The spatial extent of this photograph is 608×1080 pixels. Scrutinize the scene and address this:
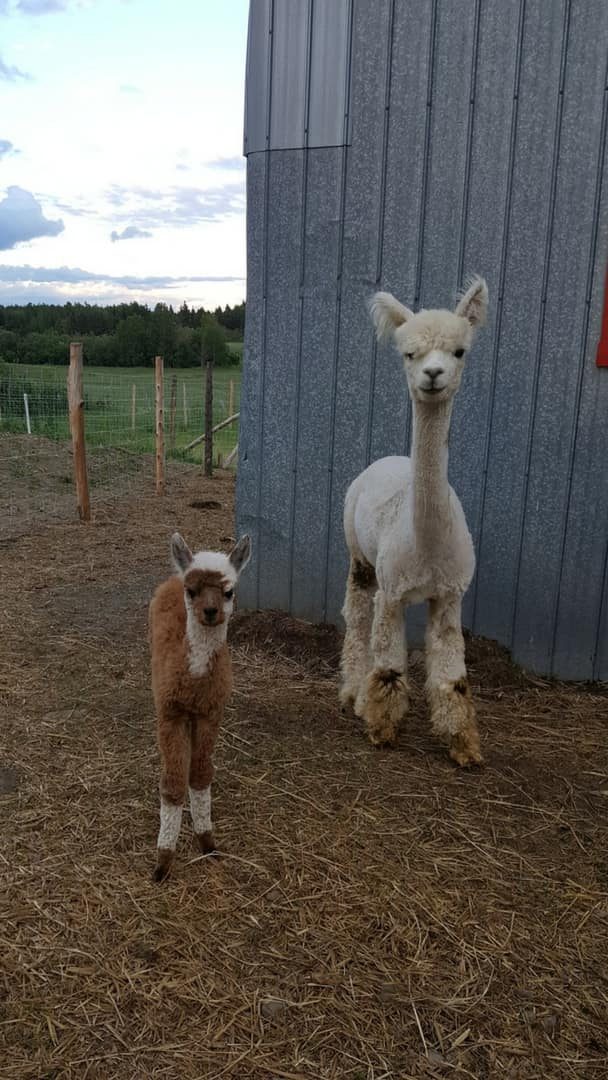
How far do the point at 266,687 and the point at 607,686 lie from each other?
7.56ft

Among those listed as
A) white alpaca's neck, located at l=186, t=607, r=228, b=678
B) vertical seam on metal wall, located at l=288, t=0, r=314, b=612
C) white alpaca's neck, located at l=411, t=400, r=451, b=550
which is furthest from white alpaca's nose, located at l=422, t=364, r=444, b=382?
vertical seam on metal wall, located at l=288, t=0, r=314, b=612

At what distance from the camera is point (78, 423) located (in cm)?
982

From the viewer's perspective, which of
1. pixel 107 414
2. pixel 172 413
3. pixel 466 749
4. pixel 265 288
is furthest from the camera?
pixel 107 414

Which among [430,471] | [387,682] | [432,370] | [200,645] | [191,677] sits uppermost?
[432,370]

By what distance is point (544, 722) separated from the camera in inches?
184

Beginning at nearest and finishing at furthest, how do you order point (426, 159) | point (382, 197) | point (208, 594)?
point (208, 594) → point (426, 159) → point (382, 197)

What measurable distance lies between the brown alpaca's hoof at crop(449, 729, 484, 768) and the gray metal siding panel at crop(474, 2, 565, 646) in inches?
62.5

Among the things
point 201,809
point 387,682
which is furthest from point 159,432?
point 201,809

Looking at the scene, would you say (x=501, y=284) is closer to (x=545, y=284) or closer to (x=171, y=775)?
(x=545, y=284)

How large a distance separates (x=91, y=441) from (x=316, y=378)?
40.7ft

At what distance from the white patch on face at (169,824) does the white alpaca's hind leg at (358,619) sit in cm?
196

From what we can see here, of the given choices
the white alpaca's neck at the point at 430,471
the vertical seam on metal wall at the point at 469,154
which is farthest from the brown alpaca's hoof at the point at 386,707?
the vertical seam on metal wall at the point at 469,154

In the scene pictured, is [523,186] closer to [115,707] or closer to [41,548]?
[115,707]

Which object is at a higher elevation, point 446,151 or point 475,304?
point 446,151
